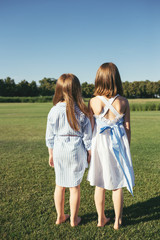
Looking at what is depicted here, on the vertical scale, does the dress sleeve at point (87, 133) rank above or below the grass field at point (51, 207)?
above

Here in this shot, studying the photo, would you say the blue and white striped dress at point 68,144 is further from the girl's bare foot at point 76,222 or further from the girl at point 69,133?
the girl's bare foot at point 76,222

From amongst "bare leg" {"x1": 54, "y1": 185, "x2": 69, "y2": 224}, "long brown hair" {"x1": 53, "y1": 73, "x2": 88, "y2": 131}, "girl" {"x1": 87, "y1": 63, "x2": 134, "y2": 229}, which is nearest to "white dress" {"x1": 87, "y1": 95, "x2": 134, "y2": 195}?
"girl" {"x1": 87, "y1": 63, "x2": 134, "y2": 229}

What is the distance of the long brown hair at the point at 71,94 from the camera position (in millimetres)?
2455

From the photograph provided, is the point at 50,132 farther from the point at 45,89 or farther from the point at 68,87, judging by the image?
the point at 45,89

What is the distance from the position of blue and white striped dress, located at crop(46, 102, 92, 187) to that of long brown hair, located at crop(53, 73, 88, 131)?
0.05m

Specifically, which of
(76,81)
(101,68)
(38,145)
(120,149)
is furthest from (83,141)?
(38,145)

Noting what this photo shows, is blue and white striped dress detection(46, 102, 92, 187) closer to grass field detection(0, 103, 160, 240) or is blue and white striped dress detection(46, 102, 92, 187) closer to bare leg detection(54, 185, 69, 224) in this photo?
bare leg detection(54, 185, 69, 224)

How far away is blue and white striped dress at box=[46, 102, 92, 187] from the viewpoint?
2510mm

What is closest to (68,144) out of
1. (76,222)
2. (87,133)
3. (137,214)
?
(87,133)

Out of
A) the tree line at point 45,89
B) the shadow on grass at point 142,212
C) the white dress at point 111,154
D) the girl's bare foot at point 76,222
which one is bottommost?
the shadow on grass at point 142,212

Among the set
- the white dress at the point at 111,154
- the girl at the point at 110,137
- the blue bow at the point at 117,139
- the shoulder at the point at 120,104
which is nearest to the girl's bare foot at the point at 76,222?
the girl at the point at 110,137

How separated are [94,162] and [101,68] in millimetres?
1167

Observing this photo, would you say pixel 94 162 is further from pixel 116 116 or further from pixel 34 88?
pixel 34 88

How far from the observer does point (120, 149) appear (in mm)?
2582
